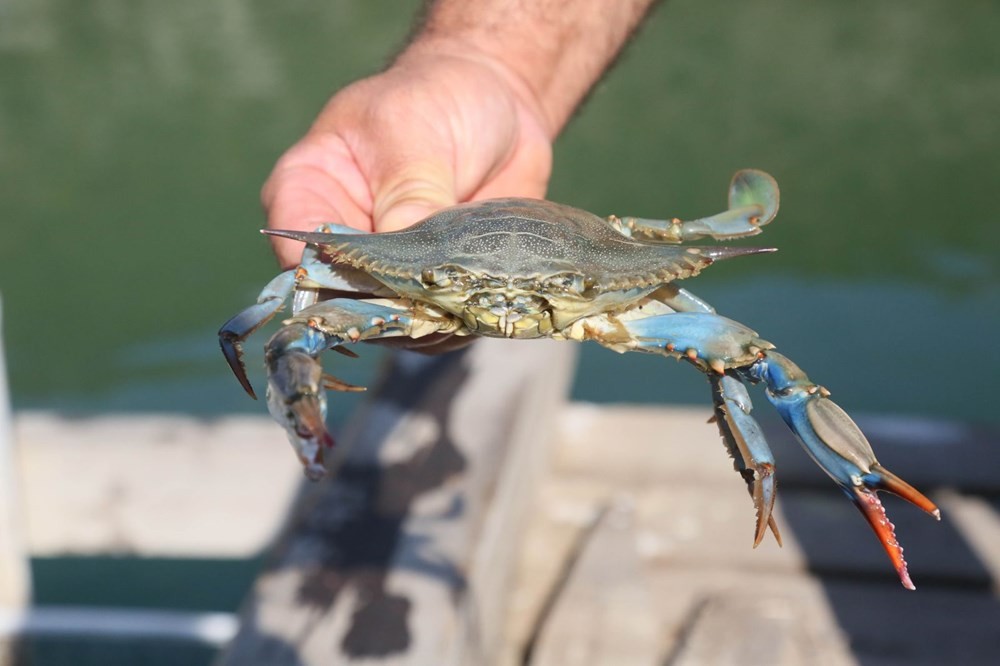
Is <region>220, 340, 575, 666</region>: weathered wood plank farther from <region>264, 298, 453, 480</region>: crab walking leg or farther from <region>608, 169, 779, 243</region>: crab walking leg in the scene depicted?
<region>608, 169, 779, 243</region>: crab walking leg

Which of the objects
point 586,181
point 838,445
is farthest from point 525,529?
point 586,181

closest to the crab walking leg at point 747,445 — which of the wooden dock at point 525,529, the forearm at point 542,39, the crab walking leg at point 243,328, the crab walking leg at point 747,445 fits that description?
the crab walking leg at point 747,445

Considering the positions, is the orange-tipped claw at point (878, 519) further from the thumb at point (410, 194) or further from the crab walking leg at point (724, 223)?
the thumb at point (410, 194)

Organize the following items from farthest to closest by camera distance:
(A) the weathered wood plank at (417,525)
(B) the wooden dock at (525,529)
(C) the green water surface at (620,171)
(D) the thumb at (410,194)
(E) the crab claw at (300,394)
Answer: (C) the green water surface at (620,171), (B) the wooden dock at (525,529), (A) the weathered wood plank at (417,525), (D) the thumb at (410,194), (E) the crab claw at (300,394)

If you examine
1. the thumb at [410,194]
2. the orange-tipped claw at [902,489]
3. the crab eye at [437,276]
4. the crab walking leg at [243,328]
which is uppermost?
the thumb at [410,194]

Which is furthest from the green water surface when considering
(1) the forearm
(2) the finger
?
(2) the finger

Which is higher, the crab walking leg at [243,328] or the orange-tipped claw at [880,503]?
the crab walking leg at [243,328]

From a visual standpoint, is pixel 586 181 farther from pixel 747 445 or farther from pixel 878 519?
pixel 878 519
